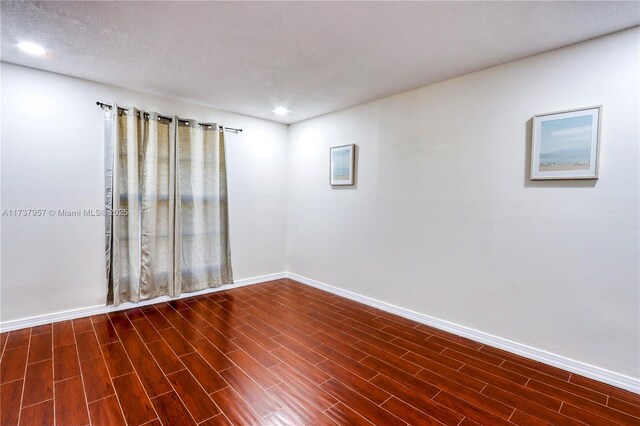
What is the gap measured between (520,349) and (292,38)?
303cm

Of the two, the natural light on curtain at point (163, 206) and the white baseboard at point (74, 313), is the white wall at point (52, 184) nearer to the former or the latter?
the white baseboard at point (74, 313)

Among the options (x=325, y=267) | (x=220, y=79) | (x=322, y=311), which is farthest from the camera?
(x=325, y=267)

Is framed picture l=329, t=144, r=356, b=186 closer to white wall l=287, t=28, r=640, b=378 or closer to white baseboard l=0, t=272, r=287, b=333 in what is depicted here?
white wall l=287, t=28, r=640, b=378

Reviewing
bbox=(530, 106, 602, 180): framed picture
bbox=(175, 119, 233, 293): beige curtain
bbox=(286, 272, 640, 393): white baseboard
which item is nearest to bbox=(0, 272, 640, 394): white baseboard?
bbox=(286, 272, 640, 393): white baseboard

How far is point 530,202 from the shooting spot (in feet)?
7.99

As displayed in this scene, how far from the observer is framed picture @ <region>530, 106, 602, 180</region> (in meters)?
2.13

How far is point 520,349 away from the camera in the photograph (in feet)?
8.14

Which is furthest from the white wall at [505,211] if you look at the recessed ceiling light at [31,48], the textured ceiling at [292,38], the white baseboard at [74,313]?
the recessed ceiling light at [31,48]

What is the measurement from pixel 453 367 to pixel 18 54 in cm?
432

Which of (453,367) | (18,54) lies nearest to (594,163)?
(453,367)

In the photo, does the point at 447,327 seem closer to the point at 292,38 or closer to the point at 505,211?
the point at 505,211

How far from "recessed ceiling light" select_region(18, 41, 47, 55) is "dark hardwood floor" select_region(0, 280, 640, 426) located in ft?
7.88

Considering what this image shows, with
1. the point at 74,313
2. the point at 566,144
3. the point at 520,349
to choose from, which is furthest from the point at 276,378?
the point at 566,144

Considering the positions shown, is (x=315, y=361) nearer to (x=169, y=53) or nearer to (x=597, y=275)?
(x=597, y=275)
